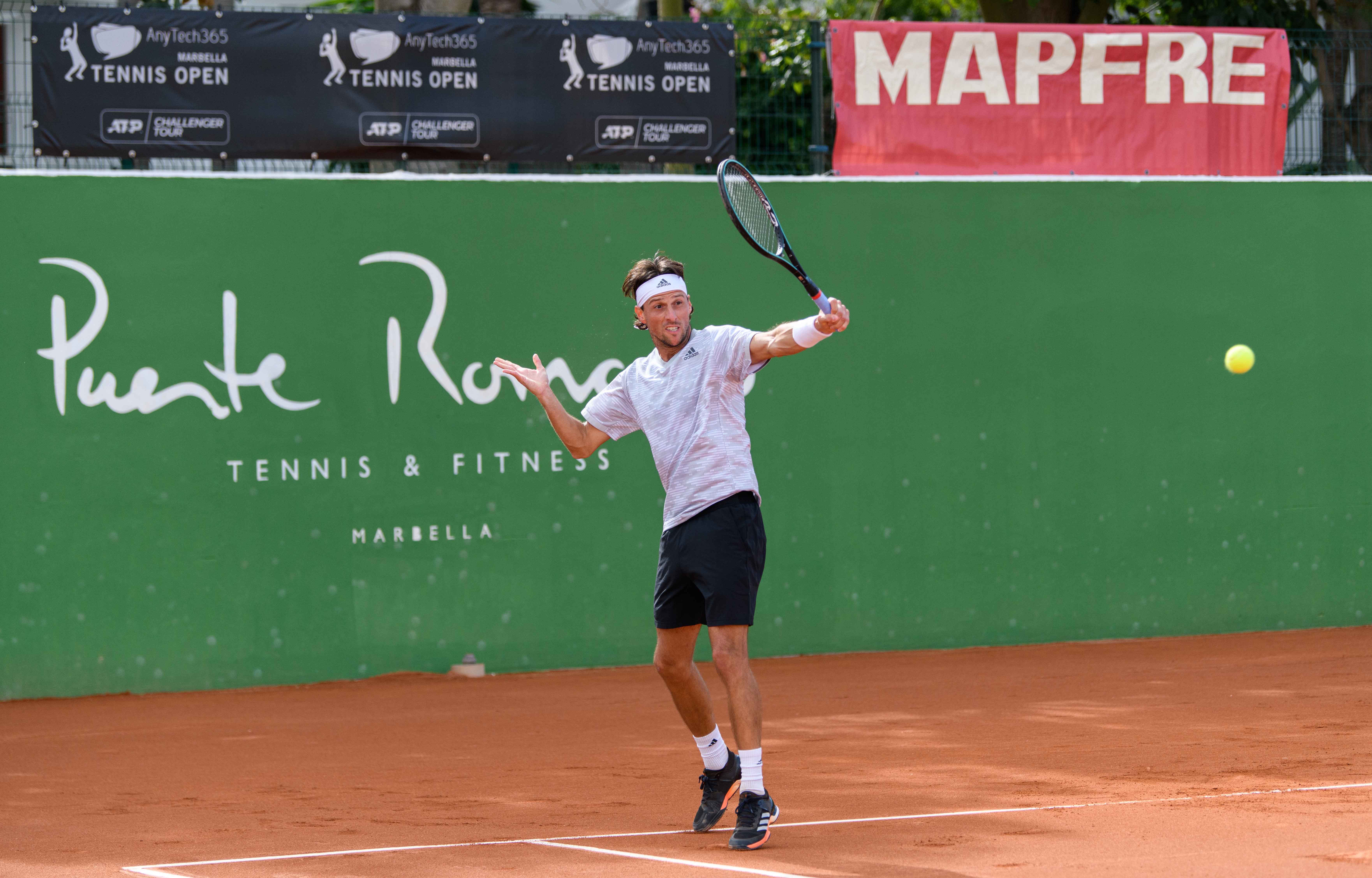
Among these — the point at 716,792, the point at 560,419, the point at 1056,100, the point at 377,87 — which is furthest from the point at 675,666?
→ the point at 1056,100

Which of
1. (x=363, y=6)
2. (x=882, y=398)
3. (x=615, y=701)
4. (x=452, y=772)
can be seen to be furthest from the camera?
(x=363, y=6)

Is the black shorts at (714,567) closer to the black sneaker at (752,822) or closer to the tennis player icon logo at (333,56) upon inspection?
the black sneaker at (752,822)

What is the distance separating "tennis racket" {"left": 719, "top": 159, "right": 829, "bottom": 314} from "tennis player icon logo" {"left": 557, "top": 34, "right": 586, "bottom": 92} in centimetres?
337

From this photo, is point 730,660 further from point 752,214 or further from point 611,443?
point 611,443

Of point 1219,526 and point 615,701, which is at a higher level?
point 1219,526

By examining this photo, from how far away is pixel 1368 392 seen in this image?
378 inches

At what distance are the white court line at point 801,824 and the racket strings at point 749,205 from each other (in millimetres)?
2006

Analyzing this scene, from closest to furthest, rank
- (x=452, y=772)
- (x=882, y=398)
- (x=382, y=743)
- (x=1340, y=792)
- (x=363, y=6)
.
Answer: (x=1340, y=792) → (x=452, y=772) → (x=382, y=743) → (x=882, y=398) → (x=363, y=6)

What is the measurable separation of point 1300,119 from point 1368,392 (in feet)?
6.21

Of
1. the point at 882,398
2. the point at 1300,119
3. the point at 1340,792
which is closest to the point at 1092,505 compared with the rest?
the point at 882,398

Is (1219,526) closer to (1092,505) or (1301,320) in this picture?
(1092,505)

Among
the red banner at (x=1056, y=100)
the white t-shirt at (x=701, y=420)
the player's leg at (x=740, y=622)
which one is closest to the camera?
the player's leg at (x=740, y=622)

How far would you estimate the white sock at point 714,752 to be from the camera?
476 cm

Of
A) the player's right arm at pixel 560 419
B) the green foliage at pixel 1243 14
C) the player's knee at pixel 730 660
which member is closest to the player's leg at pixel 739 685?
the player's knee at pixel 730 660
